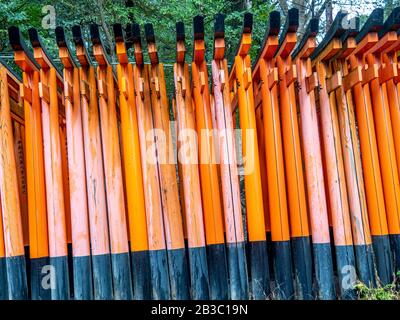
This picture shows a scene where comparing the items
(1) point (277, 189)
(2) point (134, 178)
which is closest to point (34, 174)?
(2) point (134, 178)

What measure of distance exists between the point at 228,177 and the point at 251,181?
7.6 inches

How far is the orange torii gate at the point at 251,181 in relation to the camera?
2945 millimetres

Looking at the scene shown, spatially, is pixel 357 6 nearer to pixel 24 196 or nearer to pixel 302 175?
pixel 302 175

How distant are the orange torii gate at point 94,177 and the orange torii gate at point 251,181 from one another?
3.75 ft

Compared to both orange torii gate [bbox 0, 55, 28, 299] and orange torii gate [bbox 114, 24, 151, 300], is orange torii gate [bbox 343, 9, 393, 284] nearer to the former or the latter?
orange torii gate [bbox 114, 24, 151, 300]

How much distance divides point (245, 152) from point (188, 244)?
88 cm

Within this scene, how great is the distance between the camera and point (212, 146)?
123 inches

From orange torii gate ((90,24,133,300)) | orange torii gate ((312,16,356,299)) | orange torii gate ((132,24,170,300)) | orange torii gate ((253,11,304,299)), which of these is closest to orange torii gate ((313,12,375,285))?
orange torii gate ((312,16,356,299))

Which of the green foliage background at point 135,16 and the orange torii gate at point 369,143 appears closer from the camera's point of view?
the orange torii gate at point 369,143

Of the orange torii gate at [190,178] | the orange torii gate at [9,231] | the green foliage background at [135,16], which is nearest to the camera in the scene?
the orange torii gate at [9,231]

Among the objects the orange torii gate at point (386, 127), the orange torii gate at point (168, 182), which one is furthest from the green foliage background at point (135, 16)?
the orange torii gate at point (386, 127)

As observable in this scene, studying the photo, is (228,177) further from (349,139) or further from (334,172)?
(349,139)

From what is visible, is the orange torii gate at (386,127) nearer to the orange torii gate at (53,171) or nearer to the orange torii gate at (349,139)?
the orange torii gate at (349,139)
